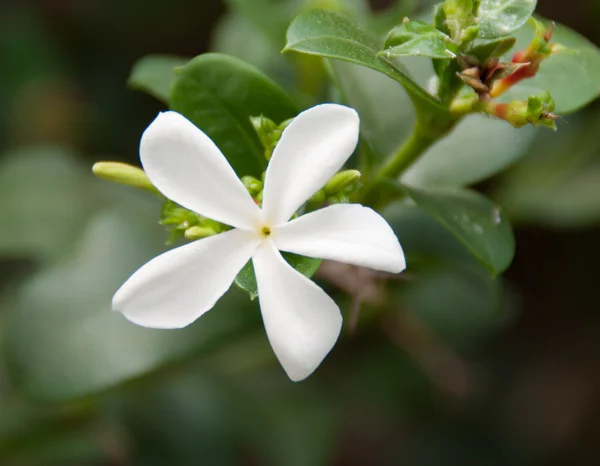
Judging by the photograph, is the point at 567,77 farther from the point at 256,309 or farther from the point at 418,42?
the point at 256,309

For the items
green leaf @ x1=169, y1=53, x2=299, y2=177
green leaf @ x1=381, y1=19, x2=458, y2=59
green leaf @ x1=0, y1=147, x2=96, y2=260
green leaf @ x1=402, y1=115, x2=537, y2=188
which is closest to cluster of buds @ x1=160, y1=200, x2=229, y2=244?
green leaf @ x1=169, y1=53, x2=299, y2=177

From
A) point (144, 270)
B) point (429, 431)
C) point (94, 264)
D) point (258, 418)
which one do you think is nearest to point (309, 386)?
point (258, 418)

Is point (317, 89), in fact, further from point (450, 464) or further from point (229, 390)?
point (450, 464)

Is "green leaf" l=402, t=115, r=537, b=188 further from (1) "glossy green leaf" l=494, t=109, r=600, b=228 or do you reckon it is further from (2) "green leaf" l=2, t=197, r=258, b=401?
(1) "glossy green leaf" l=494, t=109, r=600, b=228

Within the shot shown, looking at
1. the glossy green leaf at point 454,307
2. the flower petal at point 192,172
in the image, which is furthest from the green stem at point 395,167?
the glossy green leaf at point 454,307

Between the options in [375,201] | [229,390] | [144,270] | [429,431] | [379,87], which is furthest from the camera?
[429,431]

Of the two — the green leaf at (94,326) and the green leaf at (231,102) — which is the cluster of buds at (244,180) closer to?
the green leaf at (231,102)
